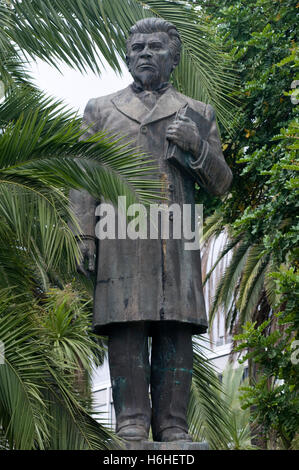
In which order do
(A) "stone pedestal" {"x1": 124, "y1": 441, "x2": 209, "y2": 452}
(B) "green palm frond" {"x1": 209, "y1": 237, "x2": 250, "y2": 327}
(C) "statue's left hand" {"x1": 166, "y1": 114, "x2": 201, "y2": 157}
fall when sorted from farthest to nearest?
(B) "green palm frond" {"x1": 209, "y1": 237, "x2": 250, "y2": 327} < (C) "statue's left hand" {"x1": 166, "y1": 114, "x2": 201, "y2": 157} < (A) "stone pedestal" {"x1": 124, "y1": 441, "x2": 209, "y2": 452}

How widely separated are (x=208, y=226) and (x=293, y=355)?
6.54m

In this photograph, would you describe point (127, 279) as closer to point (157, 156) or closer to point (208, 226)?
point (157, 156)

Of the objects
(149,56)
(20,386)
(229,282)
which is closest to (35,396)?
(20,386)

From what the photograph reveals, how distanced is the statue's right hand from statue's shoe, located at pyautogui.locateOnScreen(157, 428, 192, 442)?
1061mm

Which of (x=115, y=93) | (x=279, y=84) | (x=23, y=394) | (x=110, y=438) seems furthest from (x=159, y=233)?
(x=279, y=84)

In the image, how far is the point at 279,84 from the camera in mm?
13531

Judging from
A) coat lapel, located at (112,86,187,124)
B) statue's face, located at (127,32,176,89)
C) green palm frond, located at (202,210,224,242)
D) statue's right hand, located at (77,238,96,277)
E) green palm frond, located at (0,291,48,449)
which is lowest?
green palm frond, located at (0,291,48,449)

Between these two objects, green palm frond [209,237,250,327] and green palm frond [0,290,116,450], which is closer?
green palm frond [0,290,116,450]

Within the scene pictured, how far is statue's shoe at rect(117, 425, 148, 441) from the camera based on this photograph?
6441 millimetres

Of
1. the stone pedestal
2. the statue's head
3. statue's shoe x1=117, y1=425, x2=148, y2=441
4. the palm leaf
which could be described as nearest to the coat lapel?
the statue's head

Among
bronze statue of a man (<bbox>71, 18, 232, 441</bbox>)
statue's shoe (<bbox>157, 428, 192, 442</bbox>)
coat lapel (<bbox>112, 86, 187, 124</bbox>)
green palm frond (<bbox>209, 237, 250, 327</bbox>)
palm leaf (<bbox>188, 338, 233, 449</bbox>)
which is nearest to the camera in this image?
statue's shoe (<bbox>157, 428, 192, 442</bbox>)

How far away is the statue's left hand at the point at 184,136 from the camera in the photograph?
22.8ft

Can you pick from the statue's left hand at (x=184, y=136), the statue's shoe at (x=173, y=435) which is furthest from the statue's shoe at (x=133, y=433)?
the statue's left hand at (x=184, y=136)

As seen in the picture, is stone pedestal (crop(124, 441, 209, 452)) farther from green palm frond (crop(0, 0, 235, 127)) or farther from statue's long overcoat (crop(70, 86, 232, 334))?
green palm frond (crop(0, 0, 235, 127))
